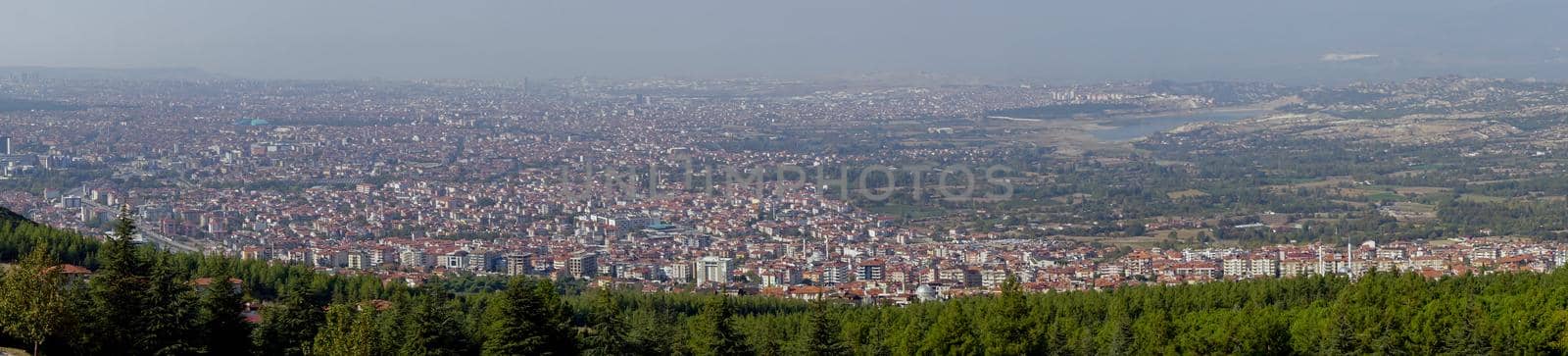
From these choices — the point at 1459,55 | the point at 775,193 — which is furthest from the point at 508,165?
the point at 1459,55

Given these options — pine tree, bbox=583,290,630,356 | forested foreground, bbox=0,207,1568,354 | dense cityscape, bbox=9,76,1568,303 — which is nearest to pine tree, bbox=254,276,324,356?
forested foreground, bbox=0,207,1568,354

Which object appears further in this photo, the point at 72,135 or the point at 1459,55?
the point at 1459,55

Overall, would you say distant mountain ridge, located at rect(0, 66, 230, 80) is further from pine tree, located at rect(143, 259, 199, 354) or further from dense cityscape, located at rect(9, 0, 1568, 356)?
pine tree, located at rect(143, 259, 199, 354)

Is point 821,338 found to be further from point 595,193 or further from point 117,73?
point 117,73

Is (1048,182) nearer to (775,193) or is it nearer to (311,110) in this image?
(775,193)

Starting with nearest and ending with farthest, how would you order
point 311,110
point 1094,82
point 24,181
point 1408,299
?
point 1408,299 < point 24,181 < point 311,110 < point 1094,82

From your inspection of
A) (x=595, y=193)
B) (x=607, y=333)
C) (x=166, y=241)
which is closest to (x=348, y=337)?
(x=607, y=333)
